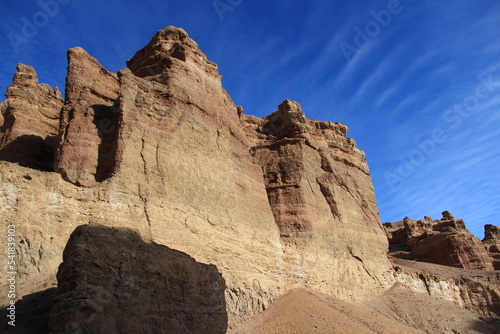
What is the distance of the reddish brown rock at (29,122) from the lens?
889 inches

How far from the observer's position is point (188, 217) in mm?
18719

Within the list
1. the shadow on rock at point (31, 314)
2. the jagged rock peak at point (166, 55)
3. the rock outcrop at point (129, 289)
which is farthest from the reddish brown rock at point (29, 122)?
the rock outcrop at point (129, 289)

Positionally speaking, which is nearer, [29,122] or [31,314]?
[31,314]

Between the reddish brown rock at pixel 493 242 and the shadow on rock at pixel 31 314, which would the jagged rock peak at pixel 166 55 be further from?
the reddish brown rock at pixel 493 242

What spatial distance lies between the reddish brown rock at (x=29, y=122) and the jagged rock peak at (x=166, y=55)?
6936 millimetres

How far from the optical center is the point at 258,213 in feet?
79.6

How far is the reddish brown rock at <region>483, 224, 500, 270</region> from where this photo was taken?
47531mm

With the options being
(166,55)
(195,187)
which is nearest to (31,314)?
(195,187)

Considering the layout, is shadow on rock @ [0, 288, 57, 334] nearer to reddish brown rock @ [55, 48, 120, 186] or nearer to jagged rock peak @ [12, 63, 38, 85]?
reddish brown rock @ [55, 48, 120, 186]

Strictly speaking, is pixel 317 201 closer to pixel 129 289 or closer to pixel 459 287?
pixel 459 287

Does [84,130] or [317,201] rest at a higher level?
[84,130]

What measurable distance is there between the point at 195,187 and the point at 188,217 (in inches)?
79.5

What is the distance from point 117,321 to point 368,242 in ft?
84.5

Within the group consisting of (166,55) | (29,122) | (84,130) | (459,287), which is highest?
(166,55)
